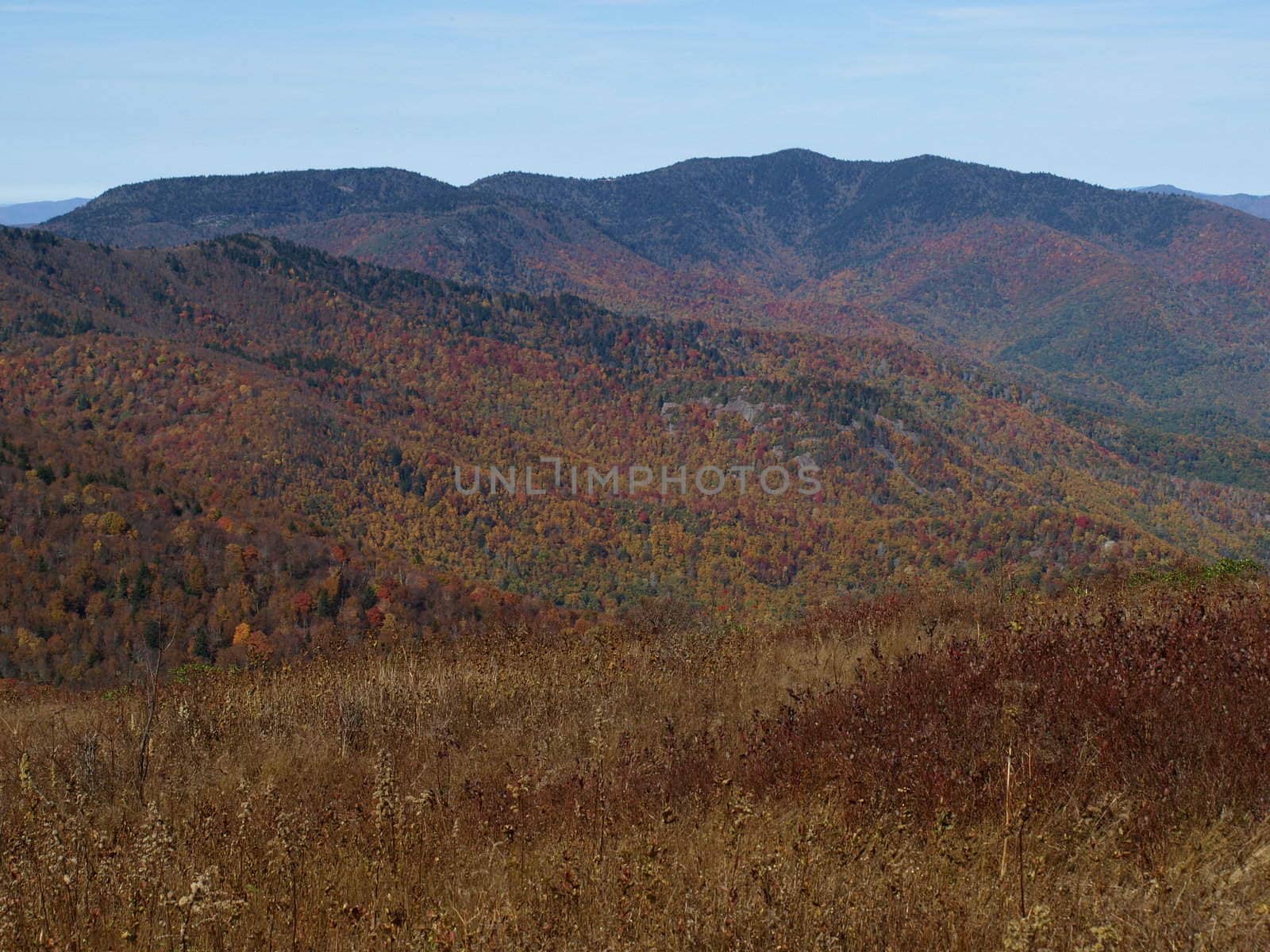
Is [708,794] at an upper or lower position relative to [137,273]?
lower

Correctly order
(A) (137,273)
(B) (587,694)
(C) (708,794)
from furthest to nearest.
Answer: (A) (137,273) < (B) (587,694) < (C) (708,794)

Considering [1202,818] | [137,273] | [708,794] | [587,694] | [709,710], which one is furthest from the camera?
[137,273]

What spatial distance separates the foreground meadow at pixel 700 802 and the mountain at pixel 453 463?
281cm

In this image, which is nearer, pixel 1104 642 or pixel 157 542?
pixel 1104 642

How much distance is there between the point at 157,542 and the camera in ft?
116

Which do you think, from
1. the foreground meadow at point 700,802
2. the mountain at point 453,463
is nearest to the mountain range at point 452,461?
the mountain at point 453,463

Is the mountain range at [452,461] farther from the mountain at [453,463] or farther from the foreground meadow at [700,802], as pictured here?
the foreground meadow at [700,802]

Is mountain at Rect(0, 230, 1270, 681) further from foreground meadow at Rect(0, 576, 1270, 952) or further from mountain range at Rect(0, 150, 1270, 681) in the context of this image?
foreground meadow at Rect(0, 576, 1270, 952)

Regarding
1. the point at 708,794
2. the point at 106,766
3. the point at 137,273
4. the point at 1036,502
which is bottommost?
the point at 1036,502

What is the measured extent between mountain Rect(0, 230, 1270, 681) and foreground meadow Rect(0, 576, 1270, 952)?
9.22 feet

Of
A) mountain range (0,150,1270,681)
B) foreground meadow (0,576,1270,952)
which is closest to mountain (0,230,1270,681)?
mountain range (0,150,1270,681)

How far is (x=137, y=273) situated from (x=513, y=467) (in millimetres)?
68009

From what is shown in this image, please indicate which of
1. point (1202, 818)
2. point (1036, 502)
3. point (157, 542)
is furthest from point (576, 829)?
point (1036, 502)

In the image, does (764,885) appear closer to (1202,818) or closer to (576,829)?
(576,829)
